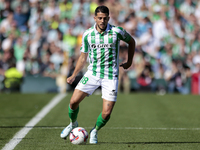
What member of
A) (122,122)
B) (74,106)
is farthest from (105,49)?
(122,122)

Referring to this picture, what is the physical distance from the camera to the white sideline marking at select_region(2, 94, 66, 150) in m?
5.26

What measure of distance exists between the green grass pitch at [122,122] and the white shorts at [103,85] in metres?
0.67

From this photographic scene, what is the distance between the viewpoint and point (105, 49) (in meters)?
5.32

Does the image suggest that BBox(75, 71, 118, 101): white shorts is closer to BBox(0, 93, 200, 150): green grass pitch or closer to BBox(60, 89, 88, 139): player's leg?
BBox(60, 89, 88, 139): player's leg

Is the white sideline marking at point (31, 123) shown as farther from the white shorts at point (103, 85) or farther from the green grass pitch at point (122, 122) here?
the white shorts at point (103, 85)

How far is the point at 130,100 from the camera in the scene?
12.0 metres

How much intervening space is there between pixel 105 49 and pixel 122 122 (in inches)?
113

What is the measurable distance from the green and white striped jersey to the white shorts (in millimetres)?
65

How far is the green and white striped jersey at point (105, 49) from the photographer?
5.31 m

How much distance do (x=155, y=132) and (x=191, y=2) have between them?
1267 centimetres

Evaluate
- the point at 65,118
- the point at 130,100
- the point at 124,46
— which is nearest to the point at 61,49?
the point at 124,46

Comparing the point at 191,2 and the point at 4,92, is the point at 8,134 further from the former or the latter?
the point at 191,2

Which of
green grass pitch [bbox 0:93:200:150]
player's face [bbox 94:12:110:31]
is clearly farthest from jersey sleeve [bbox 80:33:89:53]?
green grass pitch [bbox 0:93:200:150]

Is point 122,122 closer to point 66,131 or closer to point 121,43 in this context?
point 66,131
